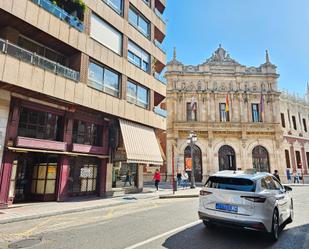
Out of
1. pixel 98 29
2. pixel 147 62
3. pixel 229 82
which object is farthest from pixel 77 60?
pixel 229 82

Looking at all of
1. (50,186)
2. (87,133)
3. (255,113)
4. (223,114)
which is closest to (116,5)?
(87,133)

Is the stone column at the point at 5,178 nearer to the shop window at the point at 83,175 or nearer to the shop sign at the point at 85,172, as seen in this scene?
the shop window at the point at 83,175

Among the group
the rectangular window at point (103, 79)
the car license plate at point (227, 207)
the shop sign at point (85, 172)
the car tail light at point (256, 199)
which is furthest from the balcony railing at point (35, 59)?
the car tail light at point (256, 199)

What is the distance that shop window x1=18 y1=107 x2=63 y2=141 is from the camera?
11.9 meters

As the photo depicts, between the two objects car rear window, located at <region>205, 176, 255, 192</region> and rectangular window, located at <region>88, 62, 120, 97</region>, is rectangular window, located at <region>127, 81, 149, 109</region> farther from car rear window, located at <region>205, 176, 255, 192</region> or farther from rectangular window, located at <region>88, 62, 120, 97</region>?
car rear window, located at <region>205, 176, 255, 192</region>

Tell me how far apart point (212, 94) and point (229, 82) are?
128 inches

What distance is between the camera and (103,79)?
1571 centimetres

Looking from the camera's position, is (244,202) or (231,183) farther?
(231,183)

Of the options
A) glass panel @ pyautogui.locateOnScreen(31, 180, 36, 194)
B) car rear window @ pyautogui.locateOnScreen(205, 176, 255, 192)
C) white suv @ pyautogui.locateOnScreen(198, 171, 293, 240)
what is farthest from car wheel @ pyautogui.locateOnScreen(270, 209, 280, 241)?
glass panel @ pyautogui.locateOnScreen(31, 180, 36, 194)

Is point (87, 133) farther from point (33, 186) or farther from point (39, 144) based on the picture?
point (33, 186)

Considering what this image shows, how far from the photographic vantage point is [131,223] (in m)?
7.77

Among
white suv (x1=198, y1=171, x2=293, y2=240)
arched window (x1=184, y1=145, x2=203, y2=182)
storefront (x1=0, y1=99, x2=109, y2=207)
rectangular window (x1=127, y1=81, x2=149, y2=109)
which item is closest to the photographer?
white suv (x1=198, y1=171, x2=293, y2=240)

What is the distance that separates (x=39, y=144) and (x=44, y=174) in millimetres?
2254

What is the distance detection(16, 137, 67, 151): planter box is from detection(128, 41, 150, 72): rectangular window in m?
8.80
